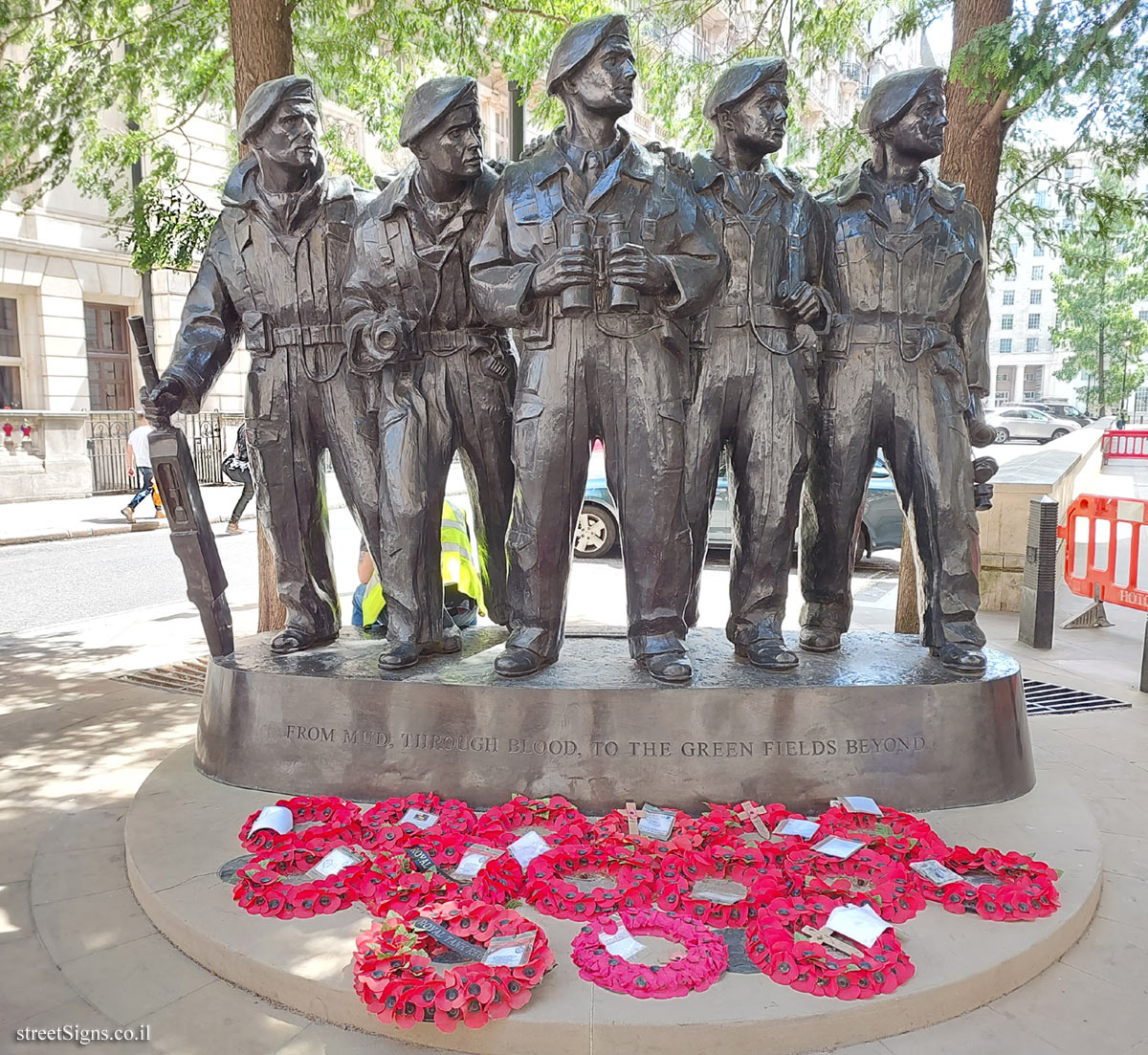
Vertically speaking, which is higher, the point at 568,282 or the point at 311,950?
the point at 568,282

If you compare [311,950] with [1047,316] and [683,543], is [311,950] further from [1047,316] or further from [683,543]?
[1047,316]

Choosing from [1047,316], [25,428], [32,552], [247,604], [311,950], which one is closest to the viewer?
[311,950]

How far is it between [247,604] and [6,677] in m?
2.66

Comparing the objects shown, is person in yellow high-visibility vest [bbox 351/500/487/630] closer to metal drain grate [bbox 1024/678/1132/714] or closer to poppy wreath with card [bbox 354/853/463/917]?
poppy wreath with card [bbox 354/853/463/917]

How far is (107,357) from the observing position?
73.4 feet

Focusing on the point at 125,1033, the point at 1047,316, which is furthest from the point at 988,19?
the point at 1047,316

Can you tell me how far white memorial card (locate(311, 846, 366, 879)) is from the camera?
3369 mm

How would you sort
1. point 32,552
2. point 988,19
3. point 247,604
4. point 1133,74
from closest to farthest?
point 1133,74 < point 988,19 < point 247,604 < point 32,552

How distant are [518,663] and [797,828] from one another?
1.22 metres

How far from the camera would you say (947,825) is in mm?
3752

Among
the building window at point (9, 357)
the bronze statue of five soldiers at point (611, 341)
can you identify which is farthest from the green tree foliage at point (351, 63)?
the building window at point (9, 357)

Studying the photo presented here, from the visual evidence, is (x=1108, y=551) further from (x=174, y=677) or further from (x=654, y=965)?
(x=174, y=677)

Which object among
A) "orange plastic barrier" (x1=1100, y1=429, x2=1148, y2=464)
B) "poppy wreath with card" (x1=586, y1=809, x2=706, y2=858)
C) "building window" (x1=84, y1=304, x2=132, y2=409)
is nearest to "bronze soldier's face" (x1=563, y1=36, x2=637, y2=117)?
"poppy wreath with card" (x1=586, y1=809, x2=706, y2=858)

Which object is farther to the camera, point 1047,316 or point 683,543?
point 1047,316
